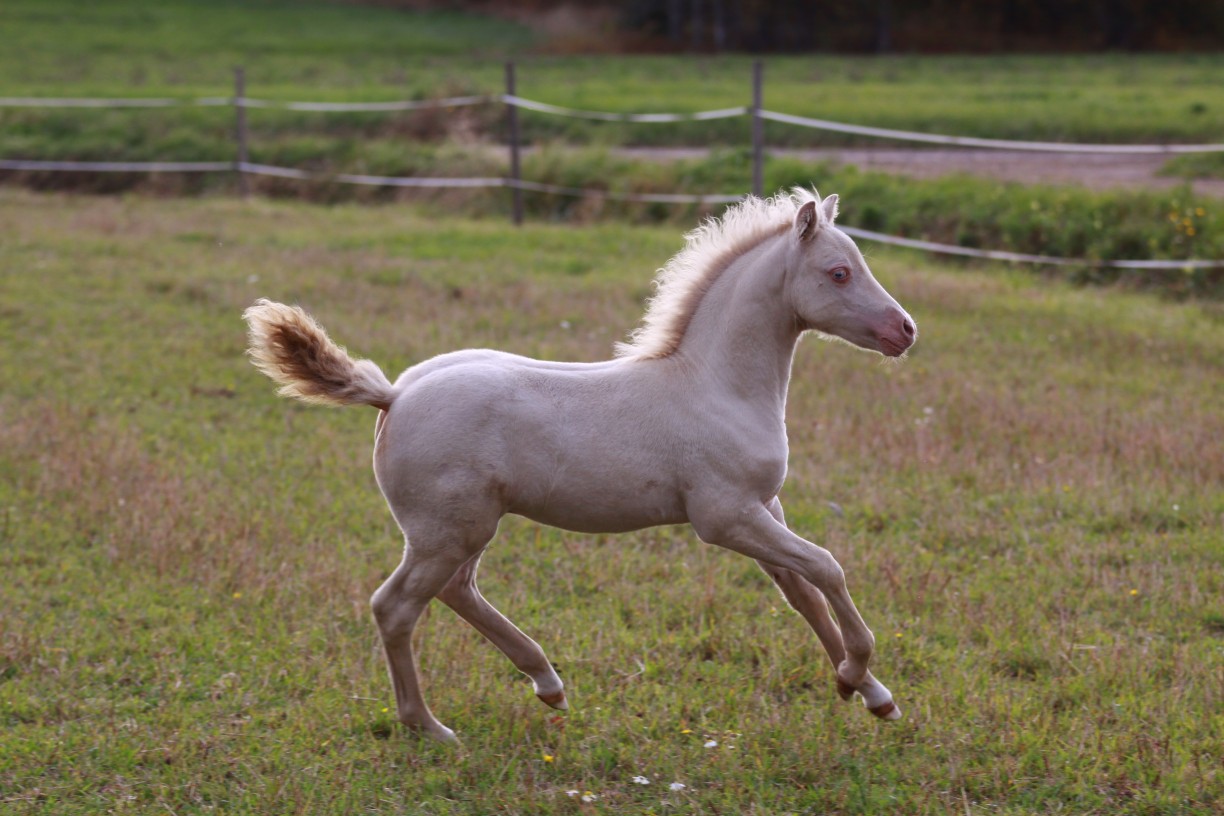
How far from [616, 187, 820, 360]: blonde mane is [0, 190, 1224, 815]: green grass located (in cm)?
129

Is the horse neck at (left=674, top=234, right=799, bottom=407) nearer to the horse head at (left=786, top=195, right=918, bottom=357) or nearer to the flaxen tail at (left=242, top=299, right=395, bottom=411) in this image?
the horse head at (left=786, top=195, right=918, bottom=357)

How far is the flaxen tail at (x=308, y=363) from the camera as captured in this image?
398 centimetres

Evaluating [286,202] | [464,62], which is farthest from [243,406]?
[464,62]

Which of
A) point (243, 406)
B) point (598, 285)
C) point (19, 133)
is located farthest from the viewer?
point (19, 133)

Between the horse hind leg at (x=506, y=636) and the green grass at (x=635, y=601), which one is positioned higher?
the horse hind leg at (x=506, y=636)

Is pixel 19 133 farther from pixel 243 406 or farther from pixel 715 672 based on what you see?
pixel 715 672

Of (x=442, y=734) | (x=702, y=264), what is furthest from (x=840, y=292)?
(x=442, y=734)

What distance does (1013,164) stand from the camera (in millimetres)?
16828

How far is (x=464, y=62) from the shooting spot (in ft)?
116

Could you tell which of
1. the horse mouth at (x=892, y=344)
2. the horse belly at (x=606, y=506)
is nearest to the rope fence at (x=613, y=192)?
the horse mouth at (x=892, y=344)

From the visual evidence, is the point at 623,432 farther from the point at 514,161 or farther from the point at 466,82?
the point at 466,82

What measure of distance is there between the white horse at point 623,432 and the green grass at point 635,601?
338 mm

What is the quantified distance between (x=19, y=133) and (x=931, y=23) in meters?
30.4

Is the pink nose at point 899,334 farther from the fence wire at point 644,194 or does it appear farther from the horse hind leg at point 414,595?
the fence wire at point 644,194
